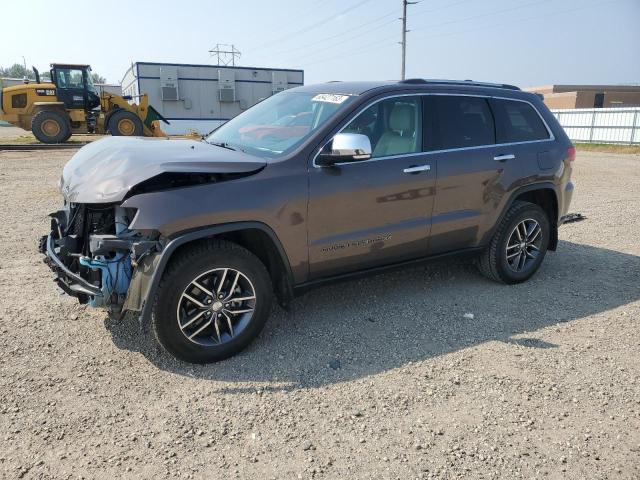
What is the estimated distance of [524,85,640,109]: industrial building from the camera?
5062 cm

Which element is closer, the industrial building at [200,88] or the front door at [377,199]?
the front door at [377,199]

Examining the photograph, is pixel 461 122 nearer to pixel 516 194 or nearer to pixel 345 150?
pixel 516 194

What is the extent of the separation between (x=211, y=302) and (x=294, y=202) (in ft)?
2.95

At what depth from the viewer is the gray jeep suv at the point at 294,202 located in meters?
3.20

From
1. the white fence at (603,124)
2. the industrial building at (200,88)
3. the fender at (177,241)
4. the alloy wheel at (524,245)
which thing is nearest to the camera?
the fender at (177,241)

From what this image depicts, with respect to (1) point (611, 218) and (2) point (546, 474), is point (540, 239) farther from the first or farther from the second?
(1) point (611, 218)

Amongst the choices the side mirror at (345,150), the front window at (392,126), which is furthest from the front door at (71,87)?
the side mirror at (345,150)

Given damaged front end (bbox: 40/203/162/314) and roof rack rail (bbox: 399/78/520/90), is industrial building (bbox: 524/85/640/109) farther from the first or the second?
damaged front end (bbox: 40/203/162/314)

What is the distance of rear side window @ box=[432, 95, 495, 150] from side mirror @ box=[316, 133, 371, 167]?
0.99 m

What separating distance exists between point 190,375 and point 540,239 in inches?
145

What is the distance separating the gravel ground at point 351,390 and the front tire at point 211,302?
0.53 ft

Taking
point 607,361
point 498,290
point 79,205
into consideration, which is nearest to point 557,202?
point 498,290

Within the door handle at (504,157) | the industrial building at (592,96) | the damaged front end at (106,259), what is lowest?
the damaged front end at (106,259)

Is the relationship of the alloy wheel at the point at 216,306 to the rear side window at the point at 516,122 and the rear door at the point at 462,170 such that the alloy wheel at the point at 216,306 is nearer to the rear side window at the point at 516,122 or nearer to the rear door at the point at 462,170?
the rear door at the point at 462,170
